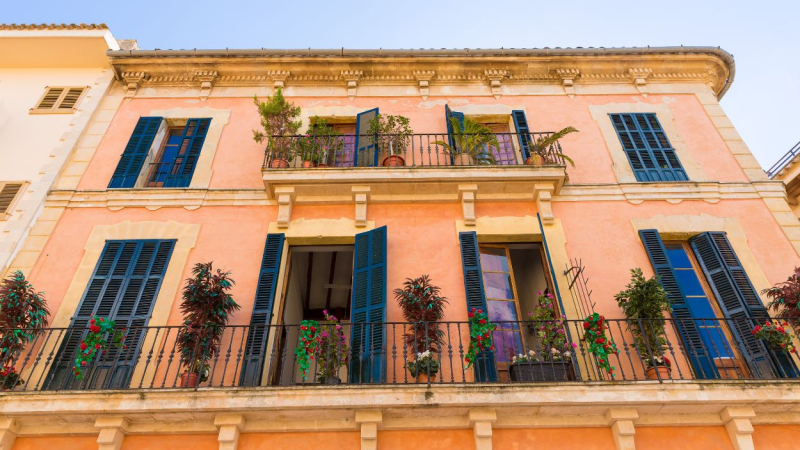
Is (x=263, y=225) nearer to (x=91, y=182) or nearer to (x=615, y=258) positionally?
(x=91, y=182)

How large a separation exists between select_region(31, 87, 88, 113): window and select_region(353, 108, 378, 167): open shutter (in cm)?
525

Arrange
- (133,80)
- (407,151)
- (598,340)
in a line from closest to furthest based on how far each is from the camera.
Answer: (598,340) → (407,151) → (133,80)

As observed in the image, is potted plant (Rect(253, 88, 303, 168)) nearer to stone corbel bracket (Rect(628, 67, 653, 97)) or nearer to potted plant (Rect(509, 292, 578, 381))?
potted plant (Rect(509, 292, 578, 381))

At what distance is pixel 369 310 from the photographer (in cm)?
704

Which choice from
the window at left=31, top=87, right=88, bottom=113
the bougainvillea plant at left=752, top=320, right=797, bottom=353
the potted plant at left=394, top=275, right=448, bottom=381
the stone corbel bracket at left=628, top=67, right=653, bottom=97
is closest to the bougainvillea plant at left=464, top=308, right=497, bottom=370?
the potted plant at left=394, top=275, right=448, bottom=381

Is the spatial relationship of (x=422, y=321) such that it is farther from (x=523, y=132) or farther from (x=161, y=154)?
(x=161, y=154)

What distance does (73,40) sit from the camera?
1030 cm

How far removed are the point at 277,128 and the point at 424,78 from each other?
123 inches

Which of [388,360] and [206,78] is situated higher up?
[206,78]

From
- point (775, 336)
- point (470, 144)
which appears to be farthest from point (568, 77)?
point (775, 336)

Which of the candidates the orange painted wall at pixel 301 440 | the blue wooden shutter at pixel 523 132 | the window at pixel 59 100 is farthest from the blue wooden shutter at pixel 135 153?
the blue wooden shutter at pixel 523 132

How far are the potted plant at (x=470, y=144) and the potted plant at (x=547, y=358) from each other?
122 inches

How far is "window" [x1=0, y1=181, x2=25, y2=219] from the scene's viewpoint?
8227 millimetres

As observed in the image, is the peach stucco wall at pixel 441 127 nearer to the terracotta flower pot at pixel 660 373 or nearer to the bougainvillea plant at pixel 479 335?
the terracotta flower pot at pixel 660 373
